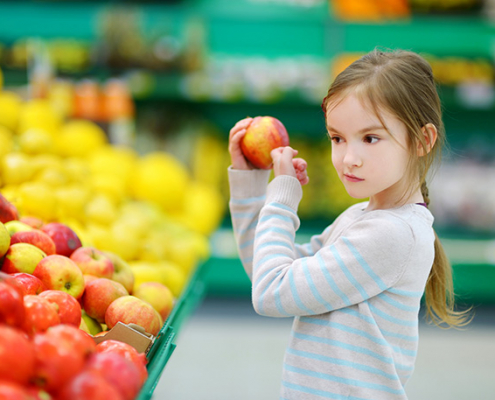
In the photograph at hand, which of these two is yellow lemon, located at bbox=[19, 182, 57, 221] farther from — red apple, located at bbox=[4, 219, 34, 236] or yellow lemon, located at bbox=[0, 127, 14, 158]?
red apple, located at bbox=[4, 219, 34, 236]

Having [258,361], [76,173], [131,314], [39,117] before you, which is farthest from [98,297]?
[258,361]

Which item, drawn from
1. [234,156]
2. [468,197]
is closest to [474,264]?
[468,197]

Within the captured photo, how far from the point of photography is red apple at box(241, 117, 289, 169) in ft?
4.32

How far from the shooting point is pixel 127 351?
100 centimetres

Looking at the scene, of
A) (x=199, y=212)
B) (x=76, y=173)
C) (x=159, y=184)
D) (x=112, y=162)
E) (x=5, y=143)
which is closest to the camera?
(x=5, y=143)

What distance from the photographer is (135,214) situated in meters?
2.25

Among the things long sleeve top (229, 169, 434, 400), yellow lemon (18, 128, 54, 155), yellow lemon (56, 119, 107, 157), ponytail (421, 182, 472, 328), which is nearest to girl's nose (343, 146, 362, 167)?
long sleeve top (229, 169, 434, 400)

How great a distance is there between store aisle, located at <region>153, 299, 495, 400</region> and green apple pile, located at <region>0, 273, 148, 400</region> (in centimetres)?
181

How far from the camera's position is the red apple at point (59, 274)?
1221 millimetres

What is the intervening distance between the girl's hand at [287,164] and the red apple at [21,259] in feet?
1.96

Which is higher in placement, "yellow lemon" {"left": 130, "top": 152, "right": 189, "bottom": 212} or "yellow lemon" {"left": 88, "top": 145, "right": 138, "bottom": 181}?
"yellow lemon" {"left": 88, "top": 145, "right": 138, "bottom": 181}

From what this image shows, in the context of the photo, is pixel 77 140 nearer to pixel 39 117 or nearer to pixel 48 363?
pixel 39 117

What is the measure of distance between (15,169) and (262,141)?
107cm

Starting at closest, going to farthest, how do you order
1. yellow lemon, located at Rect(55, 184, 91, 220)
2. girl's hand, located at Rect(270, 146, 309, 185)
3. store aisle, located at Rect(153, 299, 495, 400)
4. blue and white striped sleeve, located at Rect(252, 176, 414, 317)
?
blue and white striped sleeve, located at Rect(252, 176, 414, 317)
girl's hand, located at Rect(270, 146, 309, 185)
yellow lemon, located at Rect(55, 184, 91, 220)
store aisle, located at Rect(153, 299, 495, 400)
